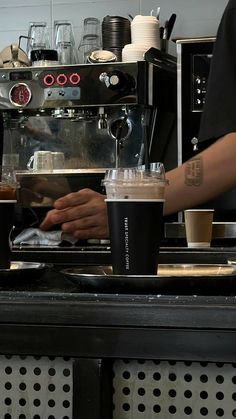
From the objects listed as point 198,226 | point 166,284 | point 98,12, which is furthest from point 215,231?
point 166,284

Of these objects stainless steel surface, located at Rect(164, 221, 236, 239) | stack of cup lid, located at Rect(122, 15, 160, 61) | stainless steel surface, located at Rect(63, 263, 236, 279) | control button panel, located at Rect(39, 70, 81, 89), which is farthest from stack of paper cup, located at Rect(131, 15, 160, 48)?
stainless steel surface, located at Rect(63, 263, 236, 279)

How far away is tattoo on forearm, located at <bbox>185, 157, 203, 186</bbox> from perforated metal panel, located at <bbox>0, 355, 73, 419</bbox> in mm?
1109

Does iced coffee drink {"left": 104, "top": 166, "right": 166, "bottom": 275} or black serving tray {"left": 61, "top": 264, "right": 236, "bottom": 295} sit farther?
iced coffee drink {"left": 104, "top": 166, "right": 166, "bottom": 275}

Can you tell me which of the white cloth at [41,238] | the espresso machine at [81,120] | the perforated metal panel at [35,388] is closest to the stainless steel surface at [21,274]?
the perforated metal panel at [35,388]

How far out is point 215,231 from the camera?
237 cm

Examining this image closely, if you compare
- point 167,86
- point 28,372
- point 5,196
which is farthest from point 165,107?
point 28,372

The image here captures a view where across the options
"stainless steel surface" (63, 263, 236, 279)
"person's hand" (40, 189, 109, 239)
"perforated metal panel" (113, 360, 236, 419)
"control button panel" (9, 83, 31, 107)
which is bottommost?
"person's hand" (40, 189, 109, 239)

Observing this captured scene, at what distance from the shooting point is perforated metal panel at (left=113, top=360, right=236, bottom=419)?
29.8 inches

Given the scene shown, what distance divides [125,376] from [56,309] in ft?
0.31

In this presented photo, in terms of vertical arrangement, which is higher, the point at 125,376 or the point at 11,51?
the point at 11,51

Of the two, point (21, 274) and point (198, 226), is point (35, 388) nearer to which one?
point (21, 274)

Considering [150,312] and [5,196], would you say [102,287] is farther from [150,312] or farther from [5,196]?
[5,196]

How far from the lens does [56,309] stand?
0.77 meters

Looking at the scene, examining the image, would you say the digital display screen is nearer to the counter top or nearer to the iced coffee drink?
the iced coffee drink
